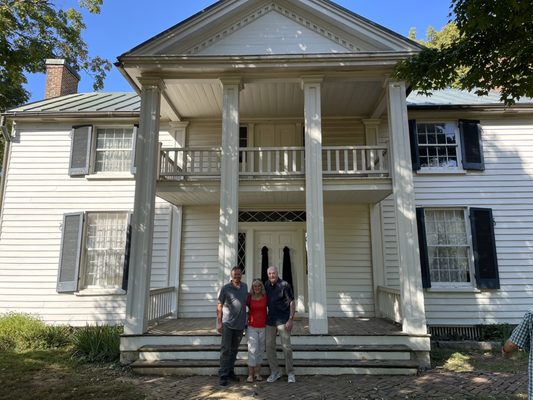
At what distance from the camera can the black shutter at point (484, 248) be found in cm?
1005

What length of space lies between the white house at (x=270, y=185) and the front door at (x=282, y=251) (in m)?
0.04

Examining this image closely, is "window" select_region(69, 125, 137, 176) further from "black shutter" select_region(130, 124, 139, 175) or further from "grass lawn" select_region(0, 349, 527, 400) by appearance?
"grass lawn" select_region(0, 349, 527, 400)

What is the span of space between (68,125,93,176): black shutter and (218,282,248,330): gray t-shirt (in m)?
6.83

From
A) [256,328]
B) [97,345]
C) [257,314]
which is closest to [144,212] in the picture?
[97,345]

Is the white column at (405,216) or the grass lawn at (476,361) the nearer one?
the grass lawn at (476,361)

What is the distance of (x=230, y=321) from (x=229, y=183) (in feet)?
10.3

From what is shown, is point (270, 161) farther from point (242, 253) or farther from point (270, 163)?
point (242, 253)

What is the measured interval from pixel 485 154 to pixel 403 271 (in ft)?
17.9

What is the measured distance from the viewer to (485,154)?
1089 centimetres

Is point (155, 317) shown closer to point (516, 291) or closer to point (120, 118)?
point (120, 118)

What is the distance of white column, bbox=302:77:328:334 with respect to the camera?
25.0ft

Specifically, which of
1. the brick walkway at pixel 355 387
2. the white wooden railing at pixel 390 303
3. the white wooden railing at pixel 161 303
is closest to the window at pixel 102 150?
the white wooden railing at pixel 161 303

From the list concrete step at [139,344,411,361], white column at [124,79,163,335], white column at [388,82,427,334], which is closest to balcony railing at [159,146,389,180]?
white column at [388,82,427,334]

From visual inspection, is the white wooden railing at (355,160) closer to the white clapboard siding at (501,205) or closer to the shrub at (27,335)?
the white clapboard siding at (501,205)
